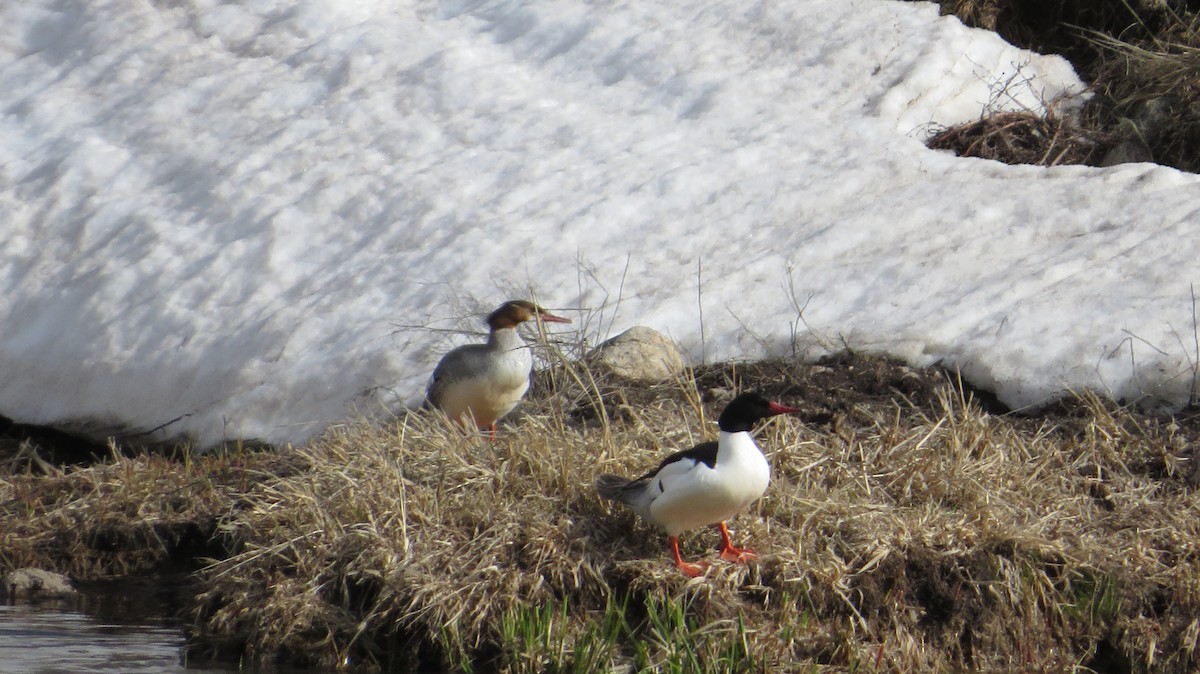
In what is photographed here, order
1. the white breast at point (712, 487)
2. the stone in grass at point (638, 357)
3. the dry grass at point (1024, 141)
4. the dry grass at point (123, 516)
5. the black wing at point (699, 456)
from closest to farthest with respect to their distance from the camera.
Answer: the white breast at point (712, 487) < the black wing at point (699, 456) < the dry grass at point (123, 516) < the stone in grass at point (638, 357) < the dry grass at point (1024, 141)

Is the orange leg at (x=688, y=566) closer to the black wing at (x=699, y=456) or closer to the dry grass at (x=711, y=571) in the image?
the dry grass at (x=711, y=571)

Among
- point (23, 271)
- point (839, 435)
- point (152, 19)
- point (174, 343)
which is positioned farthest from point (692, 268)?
point (152, 19)

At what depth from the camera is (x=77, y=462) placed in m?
9.55

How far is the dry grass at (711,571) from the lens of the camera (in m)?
5.70

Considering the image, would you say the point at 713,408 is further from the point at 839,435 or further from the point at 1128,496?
the point at 1128,496

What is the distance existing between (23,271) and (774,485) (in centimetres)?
659

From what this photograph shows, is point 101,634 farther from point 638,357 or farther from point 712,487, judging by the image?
point 638,357

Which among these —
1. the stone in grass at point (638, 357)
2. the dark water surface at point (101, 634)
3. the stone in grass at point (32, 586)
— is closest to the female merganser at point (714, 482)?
the dark water surface at point (101, 634)

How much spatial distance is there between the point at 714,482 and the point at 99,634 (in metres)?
2.68

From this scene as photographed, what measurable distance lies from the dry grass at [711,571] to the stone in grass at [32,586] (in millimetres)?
1046

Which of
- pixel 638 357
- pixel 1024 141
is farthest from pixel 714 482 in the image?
pixel 1024 141

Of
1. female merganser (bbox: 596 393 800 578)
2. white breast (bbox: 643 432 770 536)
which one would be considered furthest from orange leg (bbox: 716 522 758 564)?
white breast (bbox: 643 432 770 536)

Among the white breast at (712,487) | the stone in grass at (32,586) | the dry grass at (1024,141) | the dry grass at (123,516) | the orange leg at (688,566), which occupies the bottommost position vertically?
the dry grass at (1024,141)

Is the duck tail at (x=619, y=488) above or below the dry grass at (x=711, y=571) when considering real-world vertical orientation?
above
